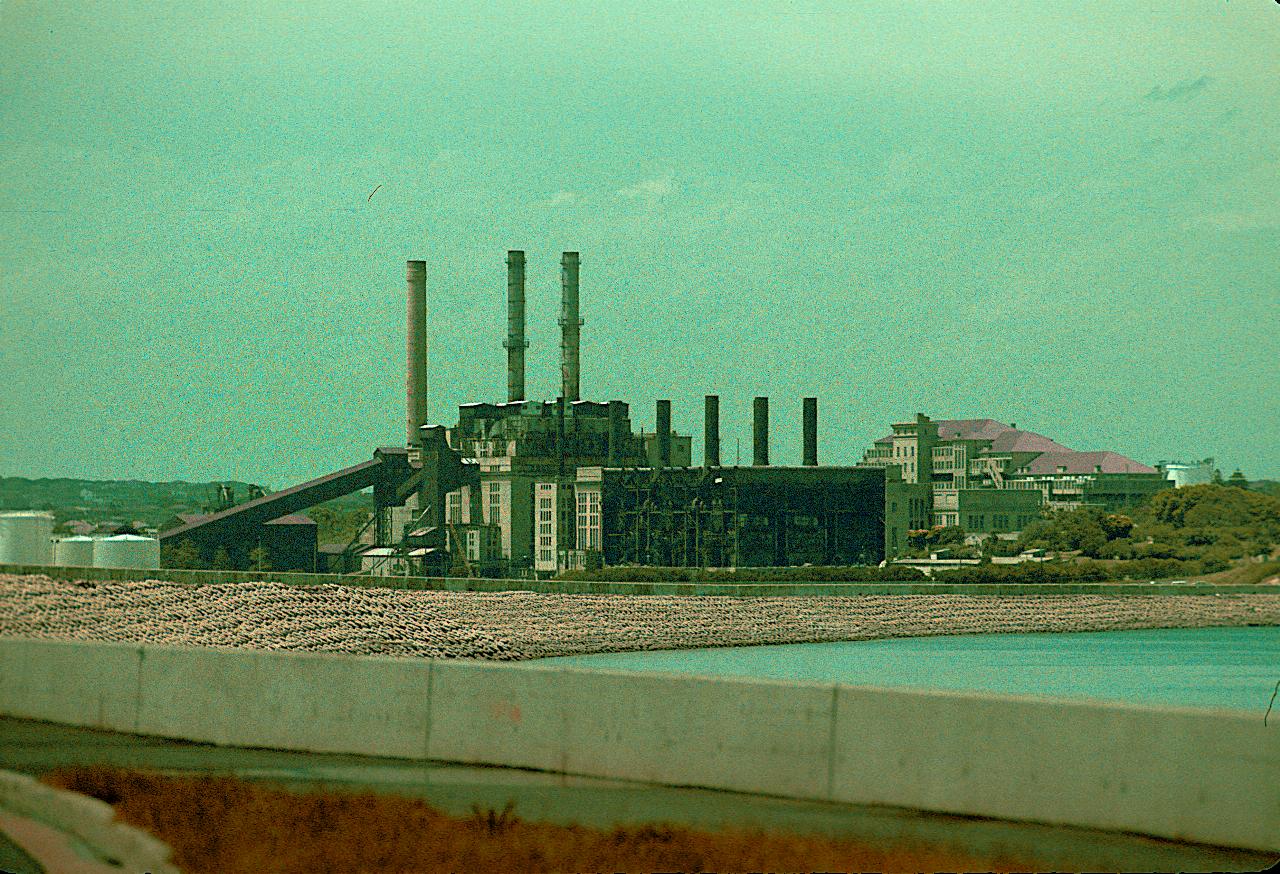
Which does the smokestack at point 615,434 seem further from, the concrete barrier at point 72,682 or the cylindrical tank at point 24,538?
the concrete barrier at point 72,682

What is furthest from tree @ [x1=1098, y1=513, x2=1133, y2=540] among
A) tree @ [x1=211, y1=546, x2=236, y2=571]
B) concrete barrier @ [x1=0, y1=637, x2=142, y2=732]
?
concrete barrier @ [x1=0, y1=637, x2=142, y2=732]

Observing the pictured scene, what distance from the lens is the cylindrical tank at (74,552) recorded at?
49188 millimetres

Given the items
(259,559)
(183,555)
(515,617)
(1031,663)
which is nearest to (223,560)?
(259,559)

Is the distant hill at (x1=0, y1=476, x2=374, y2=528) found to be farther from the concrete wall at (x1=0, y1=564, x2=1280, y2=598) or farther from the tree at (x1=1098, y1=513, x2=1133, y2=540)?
the tree at (x1=1098, y1=513, x2=1133, y2=540)

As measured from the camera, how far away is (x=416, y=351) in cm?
Answer: 7625

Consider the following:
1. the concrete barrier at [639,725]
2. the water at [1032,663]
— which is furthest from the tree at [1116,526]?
the concrete barrier at [639,725]

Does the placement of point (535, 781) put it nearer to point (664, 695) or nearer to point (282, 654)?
point (664, 695)

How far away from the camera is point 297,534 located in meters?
71.1

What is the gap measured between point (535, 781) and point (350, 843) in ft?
6.30

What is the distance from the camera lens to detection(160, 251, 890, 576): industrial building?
73688 millimetres

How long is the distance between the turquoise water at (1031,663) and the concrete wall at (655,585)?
3974 mm

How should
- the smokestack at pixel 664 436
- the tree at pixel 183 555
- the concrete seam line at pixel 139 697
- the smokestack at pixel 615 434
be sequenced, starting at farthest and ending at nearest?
the smokestack at pixel 615 434 → the smokestack at pixel 664 436 → the tree at pixel 183 555 → the concrete seam line at pixel 139 697

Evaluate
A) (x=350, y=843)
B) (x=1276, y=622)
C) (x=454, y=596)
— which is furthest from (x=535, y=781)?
(x=1276, y=622)

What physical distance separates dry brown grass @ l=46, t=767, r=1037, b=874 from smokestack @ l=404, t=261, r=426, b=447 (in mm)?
68392
